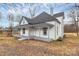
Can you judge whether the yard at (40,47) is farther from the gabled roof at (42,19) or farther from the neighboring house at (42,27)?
the gabled roof at (42,19)

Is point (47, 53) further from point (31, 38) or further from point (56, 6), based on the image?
point (56, 6)

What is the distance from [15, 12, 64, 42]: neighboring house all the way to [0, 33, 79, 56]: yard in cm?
7

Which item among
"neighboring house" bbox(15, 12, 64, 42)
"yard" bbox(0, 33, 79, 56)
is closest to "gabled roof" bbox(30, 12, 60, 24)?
"neighboring house" bbox(15, 12, 64, 42)

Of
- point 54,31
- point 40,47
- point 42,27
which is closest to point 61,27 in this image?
point 54,31

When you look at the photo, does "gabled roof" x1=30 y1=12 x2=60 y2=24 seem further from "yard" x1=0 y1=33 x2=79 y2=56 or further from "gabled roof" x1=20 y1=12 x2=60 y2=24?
"yard" x1=0 y1=33 x2=79 y2=56

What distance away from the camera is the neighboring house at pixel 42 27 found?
249 centimetres

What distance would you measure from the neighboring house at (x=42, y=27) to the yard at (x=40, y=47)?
73mm

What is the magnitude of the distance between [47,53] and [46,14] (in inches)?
18.8

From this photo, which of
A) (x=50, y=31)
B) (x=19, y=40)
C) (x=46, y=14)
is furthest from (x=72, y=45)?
(x=19, y=40)

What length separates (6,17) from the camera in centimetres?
251

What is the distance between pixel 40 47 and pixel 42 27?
0.82 ft

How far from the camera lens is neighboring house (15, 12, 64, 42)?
2.49 m

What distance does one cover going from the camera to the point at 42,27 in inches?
98.0

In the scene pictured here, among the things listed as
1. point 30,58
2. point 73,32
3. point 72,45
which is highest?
point 73,32
